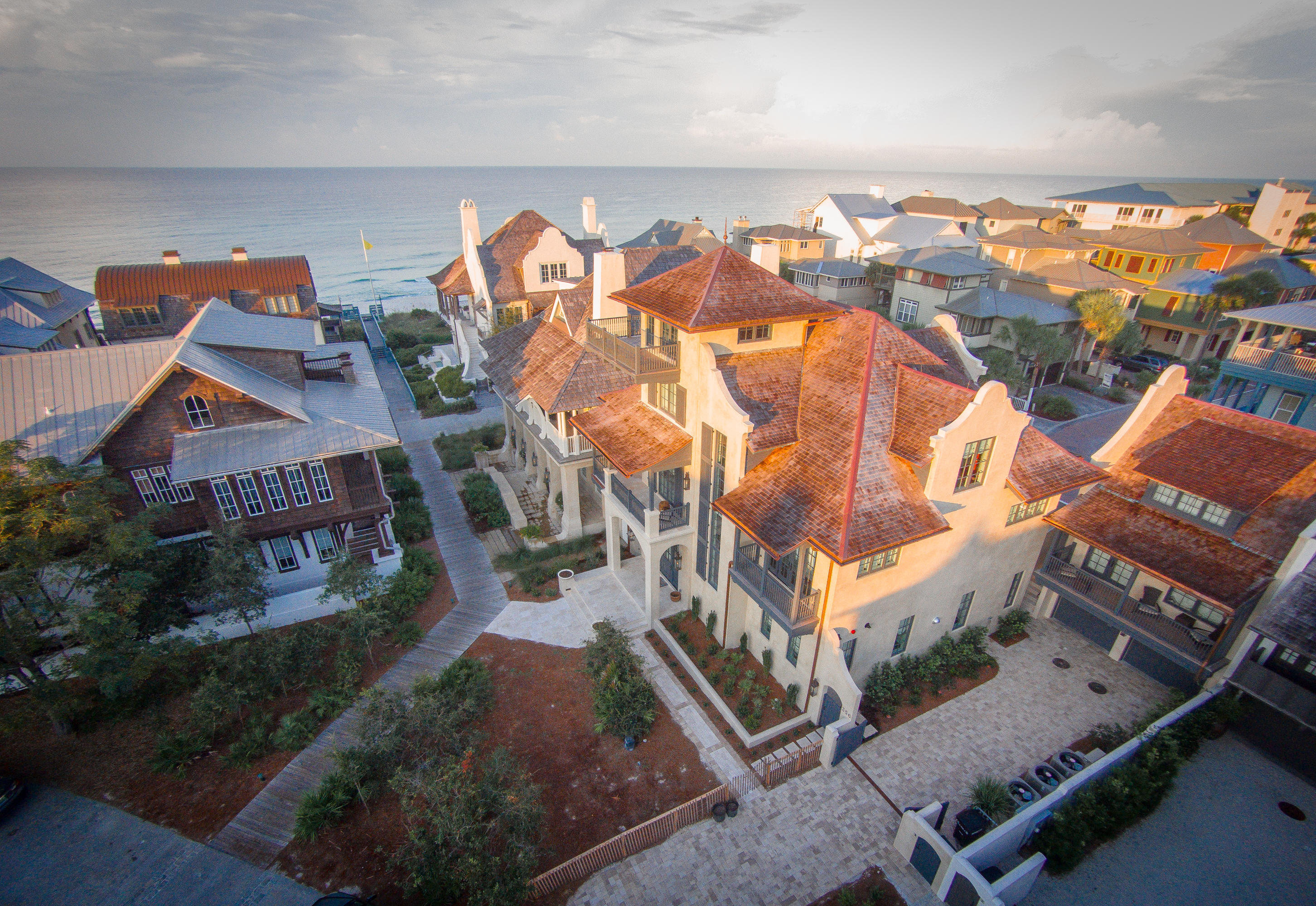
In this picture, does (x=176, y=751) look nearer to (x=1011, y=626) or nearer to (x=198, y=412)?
(x=198, y=412)

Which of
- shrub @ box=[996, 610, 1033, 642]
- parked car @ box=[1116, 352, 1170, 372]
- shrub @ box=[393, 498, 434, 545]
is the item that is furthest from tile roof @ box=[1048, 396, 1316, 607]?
parked car @ box=[1116, 352, 1170, 372]

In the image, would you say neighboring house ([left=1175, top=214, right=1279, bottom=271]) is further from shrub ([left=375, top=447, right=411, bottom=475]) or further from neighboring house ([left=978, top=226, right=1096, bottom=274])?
shrub ([left=375, top=447, right=411, bottom=475])

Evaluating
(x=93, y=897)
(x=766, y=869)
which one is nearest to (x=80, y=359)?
(x=93, y=897)

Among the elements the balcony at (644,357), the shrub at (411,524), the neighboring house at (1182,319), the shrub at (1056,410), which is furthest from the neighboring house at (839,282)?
the shrub at (411,524)

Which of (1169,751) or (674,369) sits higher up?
(674,369)

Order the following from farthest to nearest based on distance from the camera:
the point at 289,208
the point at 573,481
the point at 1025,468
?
the point at 289,208
the point at 573,481
the point at 1025,468

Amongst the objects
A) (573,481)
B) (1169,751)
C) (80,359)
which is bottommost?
(1169,751)

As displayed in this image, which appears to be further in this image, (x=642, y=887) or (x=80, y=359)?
(x=80, y=359)

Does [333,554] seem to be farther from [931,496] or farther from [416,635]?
[931,496]
